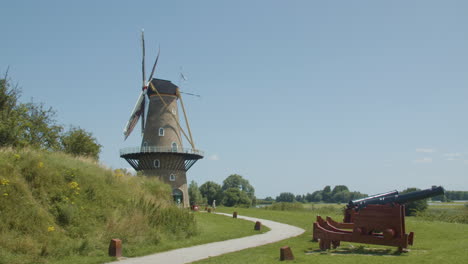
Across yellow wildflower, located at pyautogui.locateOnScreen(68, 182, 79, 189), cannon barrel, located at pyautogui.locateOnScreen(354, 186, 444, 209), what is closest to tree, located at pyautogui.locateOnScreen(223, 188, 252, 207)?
yellow wildflower, located at pyautogui.locateOnScreen(68, 182, 79, 189)

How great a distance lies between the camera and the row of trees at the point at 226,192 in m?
75.6

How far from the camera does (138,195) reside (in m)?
18.5

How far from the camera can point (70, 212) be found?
46.1 feet

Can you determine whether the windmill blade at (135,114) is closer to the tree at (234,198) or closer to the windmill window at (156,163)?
the windmill window at (156,163)

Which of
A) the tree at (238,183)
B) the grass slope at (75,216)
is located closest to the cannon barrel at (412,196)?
the grass slope at (75,216)

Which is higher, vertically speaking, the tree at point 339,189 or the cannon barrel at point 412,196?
the tree at point 339,189

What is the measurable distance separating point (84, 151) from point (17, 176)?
1000 inches

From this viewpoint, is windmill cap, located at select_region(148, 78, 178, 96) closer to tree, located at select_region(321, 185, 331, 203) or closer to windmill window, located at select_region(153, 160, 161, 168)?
windmill window, located at select_region(153, 160, 161, 168)

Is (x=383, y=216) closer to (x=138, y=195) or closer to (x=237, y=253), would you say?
(x=237, y=253)

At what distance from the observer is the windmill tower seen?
140 ft

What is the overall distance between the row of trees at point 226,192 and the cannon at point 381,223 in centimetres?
6012

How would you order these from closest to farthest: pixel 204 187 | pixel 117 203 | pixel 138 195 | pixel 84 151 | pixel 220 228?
pixel 117 203 → pixel 138 195 → pixel 220 228 → pixel 84 151 → pixel 204 187

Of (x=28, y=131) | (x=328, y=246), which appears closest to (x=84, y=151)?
(x=28, y=131)

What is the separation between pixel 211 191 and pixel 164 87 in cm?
4596
